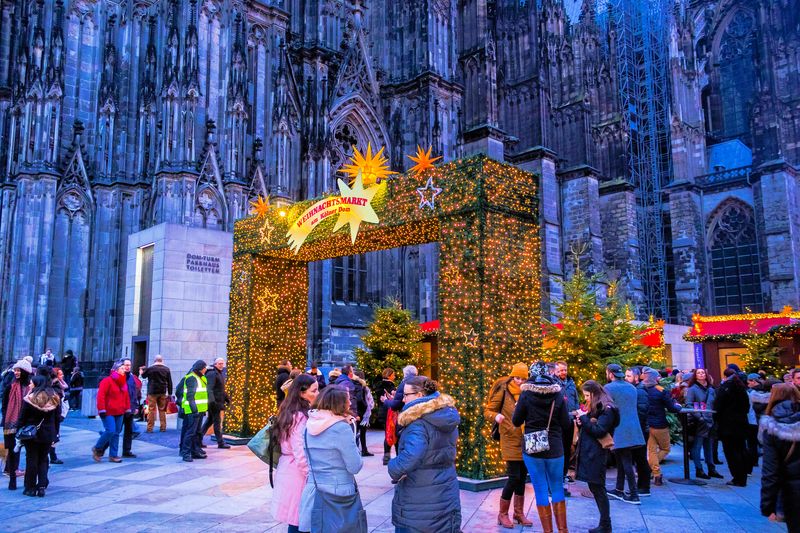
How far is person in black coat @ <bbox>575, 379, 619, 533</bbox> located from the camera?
236 inches

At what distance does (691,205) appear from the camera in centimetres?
3509

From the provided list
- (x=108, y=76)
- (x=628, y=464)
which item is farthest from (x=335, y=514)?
(x=108, y=76)

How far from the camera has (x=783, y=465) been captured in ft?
16.3

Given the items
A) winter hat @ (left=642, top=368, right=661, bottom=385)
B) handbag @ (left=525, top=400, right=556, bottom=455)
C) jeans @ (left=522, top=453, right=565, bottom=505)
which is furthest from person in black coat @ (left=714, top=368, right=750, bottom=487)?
handbag @ (left=525, top=400, right=556, bottom=455)

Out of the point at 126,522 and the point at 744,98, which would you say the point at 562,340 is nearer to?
the point at 126,522

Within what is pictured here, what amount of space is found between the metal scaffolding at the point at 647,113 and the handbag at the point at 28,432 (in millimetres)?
34538

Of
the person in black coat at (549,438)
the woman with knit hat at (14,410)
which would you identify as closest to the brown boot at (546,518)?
the person in black coat at (549,438)

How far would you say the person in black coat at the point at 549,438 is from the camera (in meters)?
5.75

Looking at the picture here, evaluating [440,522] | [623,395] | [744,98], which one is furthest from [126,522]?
[744,98]

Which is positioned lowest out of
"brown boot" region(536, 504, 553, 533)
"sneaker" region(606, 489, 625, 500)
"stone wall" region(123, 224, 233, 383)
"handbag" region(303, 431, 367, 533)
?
"sneaker" region(606, 489, 625, 500)

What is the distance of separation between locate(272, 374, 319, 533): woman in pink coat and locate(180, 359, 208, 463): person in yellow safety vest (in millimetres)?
6215

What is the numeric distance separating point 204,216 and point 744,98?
113 ft

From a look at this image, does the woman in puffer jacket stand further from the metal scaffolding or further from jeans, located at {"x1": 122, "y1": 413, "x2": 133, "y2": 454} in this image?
the metal scaffolding

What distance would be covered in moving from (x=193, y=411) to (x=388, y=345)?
609 centimetres
